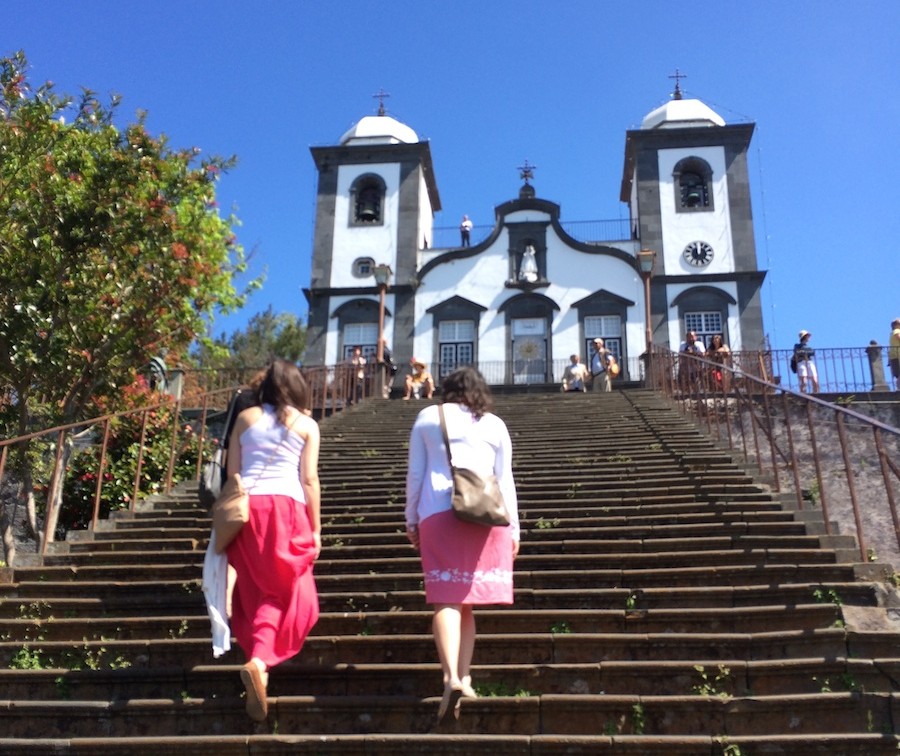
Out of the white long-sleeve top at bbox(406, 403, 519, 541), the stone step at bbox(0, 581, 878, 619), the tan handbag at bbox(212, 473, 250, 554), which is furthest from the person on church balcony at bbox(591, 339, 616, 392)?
the tan handbag at bbox(212, 473, 250, 554)

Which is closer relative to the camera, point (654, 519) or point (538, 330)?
point (654, 519)

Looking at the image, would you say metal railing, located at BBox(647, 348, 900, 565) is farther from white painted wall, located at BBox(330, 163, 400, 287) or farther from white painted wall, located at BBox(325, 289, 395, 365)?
white painted wall, located at BBox(330, 163, 400, 287)

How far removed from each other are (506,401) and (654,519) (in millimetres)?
7909

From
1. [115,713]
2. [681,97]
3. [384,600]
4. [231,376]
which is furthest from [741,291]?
[115,713]

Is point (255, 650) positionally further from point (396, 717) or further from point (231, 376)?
point (231, 376)

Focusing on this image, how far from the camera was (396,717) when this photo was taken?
178 inches

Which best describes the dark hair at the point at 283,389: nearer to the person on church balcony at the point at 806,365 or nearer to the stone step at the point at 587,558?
the stone step at the point at 587,558

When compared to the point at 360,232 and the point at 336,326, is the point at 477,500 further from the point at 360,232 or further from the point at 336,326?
the point at 360,232

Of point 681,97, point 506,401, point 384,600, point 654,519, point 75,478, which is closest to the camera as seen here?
point 384,600

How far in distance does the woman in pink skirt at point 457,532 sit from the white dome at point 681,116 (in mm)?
24462

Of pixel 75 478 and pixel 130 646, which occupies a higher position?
pixel 75 478

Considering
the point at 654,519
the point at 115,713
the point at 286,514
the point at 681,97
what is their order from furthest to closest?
the point at 681,97 < the point at 654,519 < the point at 115,713 < the point at 286,514

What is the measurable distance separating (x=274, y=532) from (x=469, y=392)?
1238 millimetres

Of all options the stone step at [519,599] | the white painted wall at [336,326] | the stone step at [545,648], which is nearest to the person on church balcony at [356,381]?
the white painted wall at [336,326]
